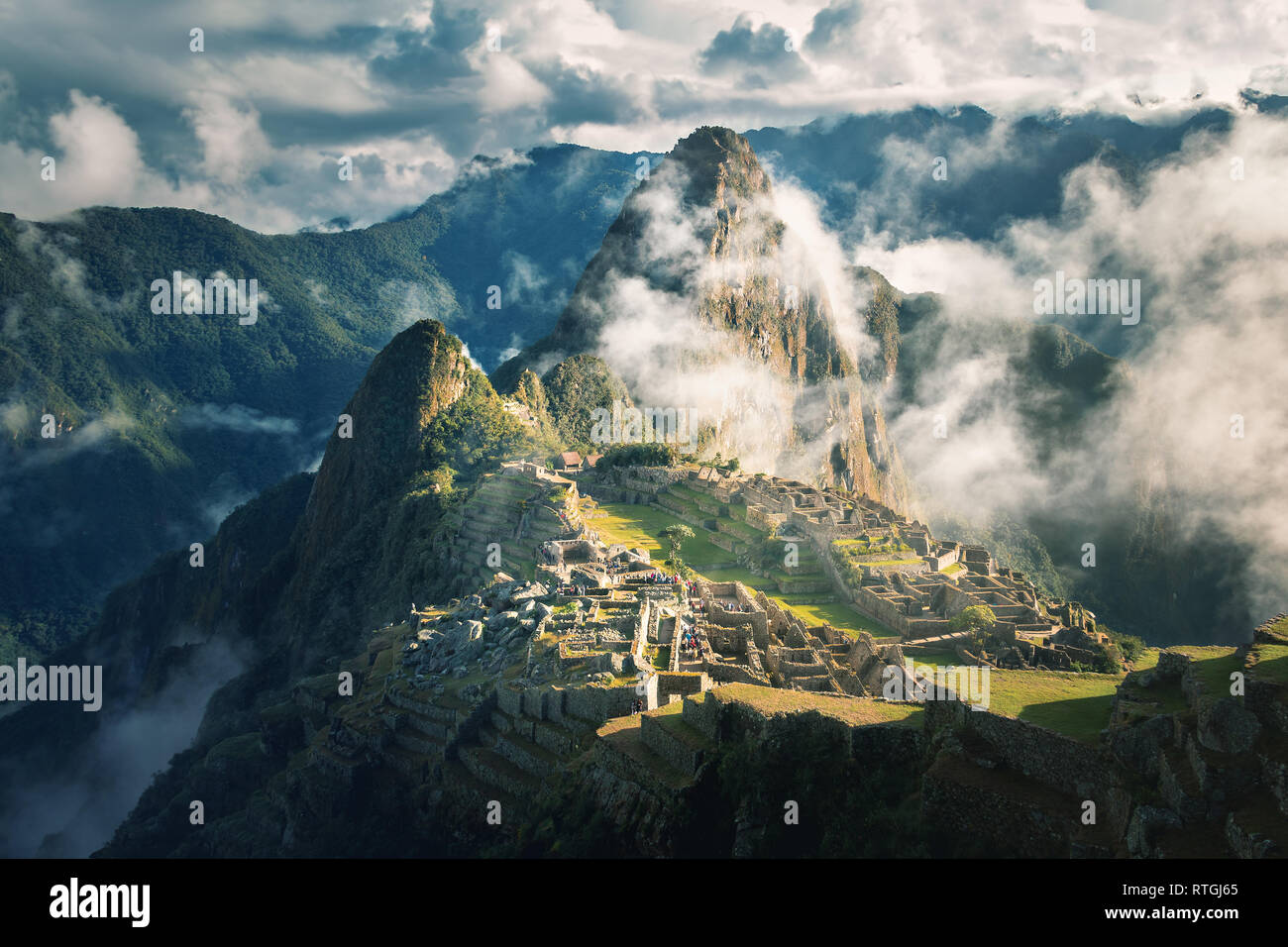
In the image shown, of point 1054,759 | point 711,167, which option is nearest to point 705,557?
point 1054,759

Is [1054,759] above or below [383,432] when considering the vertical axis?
below

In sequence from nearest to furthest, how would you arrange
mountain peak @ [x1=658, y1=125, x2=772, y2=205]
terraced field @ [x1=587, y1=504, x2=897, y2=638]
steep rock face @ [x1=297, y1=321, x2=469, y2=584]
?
terraced field @ [x1=587, y1=504, x2=897, y2=638], steep rock face @ [x1=297, y1=321, x2=469, y2=584], mountain peak @ [x1=658, y1=125, x2=772, y2=205]

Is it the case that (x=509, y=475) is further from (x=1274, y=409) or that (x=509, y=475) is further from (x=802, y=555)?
(x=1274, y=409)

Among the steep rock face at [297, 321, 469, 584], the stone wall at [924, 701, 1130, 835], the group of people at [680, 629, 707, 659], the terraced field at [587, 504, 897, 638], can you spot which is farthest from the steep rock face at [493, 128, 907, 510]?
the stone wall at [924, 701, 1130, 835]

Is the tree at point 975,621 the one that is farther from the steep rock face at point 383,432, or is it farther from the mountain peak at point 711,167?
the mountain peak at point 711,167

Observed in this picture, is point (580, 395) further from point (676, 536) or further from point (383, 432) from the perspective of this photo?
point (676, 536)

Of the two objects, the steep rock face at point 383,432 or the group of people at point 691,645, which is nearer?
the group of people at point 691,645

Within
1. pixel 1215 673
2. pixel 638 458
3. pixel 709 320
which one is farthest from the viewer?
pixel 709 320

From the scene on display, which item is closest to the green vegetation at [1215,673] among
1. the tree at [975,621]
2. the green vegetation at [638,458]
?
the tree at [975,621]

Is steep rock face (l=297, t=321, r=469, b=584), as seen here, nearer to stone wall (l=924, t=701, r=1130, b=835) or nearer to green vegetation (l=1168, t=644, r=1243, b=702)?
stone wall (l=924, t=701, r=1130, b=835)
